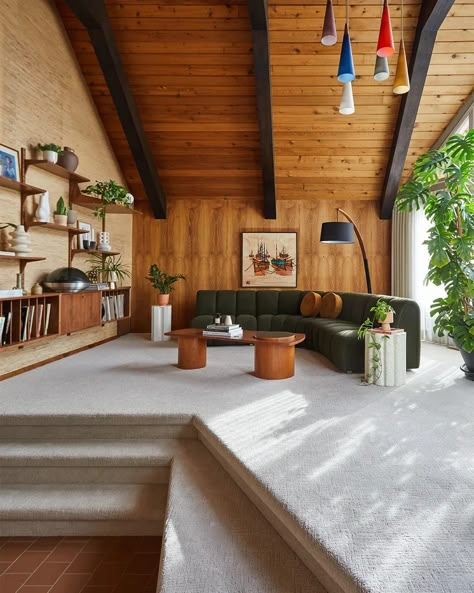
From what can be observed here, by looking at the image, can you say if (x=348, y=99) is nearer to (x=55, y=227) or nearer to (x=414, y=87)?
(x=414, y=87)

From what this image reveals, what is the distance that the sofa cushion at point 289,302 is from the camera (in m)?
6.52

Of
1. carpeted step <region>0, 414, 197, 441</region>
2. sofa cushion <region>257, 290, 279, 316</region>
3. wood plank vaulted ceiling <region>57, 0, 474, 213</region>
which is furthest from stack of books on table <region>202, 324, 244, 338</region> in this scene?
wood plank vaulted ceiling <region>57, 0, 474, 213</region>

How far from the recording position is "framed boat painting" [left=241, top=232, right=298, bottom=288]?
7098 mm

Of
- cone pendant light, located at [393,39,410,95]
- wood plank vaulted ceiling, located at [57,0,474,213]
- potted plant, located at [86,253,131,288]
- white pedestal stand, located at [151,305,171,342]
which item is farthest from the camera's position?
white pedestal stand, located at [151,305,171,342]

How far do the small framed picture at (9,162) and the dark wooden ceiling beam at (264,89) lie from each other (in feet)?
9.01

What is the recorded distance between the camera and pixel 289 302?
21.5 feet

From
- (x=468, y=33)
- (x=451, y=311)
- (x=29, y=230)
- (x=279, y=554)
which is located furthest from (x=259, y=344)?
(x=468, y=33)

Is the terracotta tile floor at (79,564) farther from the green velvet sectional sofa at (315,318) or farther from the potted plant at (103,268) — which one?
the potted plant at (103,268)

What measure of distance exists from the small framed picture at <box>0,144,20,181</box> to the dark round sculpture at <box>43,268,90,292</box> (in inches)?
40.4

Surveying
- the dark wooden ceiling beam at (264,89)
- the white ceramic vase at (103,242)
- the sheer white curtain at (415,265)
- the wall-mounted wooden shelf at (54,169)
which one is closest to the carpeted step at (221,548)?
the wall-mounted wooden shelf at (54,169)

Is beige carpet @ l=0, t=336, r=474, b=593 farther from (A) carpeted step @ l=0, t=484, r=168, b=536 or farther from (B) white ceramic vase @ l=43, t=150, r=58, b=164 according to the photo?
(B) white ceramic vase @ l=43, t=150, r=58, b=164

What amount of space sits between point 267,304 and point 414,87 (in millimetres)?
3594

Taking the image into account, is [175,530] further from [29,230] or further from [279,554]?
[29,230]

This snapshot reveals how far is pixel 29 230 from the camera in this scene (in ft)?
13.9
